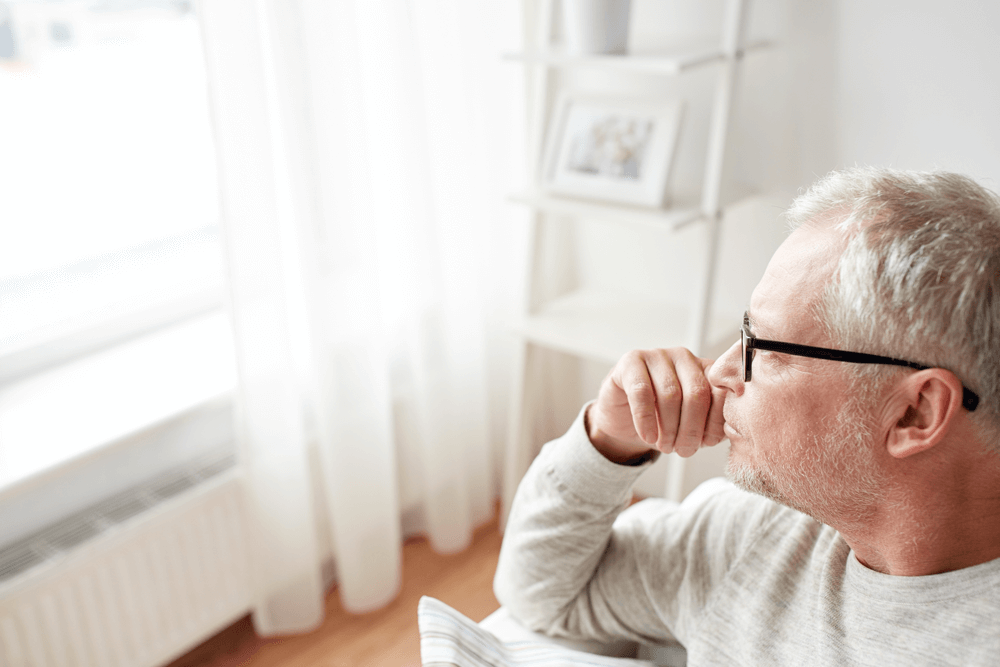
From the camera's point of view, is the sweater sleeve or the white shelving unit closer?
the sweater sleeve

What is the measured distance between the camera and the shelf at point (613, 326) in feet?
6.58

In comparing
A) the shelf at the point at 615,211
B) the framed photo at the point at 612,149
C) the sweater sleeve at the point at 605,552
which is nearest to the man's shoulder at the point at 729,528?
the sweater sleeve at the point at 605,552

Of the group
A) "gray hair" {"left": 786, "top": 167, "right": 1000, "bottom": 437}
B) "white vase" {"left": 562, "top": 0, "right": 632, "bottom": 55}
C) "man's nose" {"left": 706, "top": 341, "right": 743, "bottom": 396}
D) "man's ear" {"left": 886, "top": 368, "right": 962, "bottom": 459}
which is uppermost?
"white vase" {"left": 562, "top": 0, "right": 632, "bottom": 55}

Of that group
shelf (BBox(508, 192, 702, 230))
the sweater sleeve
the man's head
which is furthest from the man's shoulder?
shelf (BBox(508, 192, 702, 230))

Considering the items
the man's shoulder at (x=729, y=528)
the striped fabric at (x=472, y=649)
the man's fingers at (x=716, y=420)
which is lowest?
the striped fabric at (x=472, y=649)

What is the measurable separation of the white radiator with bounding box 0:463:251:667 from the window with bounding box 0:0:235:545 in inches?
3.0

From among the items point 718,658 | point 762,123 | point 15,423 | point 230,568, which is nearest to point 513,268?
point 762,123

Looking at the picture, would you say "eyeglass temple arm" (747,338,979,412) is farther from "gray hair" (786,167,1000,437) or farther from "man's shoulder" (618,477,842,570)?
"man's shoulder" (618,477,842,570)

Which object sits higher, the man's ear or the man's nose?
the man's ear

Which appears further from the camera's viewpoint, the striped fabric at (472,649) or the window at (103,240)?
the window at (103,240)

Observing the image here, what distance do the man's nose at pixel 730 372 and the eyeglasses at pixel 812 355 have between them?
0.06 ft

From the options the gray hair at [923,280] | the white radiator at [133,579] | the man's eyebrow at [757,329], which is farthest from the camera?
the white radiator at [133,579]

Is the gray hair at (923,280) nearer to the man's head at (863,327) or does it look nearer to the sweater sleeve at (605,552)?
the man's head at (863,327)

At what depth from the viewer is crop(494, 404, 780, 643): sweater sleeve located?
3.62 feet
